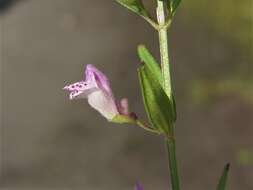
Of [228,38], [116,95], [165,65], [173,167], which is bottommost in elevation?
[116,95]

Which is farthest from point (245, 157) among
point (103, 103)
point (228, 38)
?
point (103, 103)

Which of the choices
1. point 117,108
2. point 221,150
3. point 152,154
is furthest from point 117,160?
point 117,108

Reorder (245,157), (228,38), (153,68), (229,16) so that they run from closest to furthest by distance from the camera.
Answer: (153,68) < (245,157) < (228,38) < (229,16)

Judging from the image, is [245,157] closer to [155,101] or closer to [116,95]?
[116,95]

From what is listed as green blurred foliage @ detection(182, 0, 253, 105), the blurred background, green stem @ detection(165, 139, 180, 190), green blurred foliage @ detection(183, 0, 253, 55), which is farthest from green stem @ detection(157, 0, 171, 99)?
green blurred foliage @ detection(183, 0, 253, 55)

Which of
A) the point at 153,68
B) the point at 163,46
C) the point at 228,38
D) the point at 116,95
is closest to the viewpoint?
the point at 163,46

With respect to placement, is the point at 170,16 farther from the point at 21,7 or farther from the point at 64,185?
the point at 21,7

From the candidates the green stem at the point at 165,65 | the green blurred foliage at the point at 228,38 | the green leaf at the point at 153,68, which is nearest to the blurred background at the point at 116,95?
the green blurred foliage at the point at 228,38

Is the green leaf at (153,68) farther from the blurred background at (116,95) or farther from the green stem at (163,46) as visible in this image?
the blurred background at (116,95)
